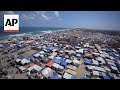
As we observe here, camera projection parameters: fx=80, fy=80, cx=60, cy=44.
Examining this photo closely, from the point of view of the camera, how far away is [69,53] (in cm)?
506

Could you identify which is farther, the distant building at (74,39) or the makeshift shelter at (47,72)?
the distant building at (74,39)

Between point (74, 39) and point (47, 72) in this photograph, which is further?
point (74, 39)

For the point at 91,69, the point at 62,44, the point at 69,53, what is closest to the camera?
the point at 91,69

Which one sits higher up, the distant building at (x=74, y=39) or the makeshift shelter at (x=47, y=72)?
the distant building at (x=74, y=39)

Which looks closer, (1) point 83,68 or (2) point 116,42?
(1) point 83,68

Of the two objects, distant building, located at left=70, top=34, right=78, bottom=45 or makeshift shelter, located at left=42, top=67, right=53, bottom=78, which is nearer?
makeshift shelter, located at left=42, top=67, right=53, bottom=78

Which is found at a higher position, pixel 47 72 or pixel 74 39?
pixel 74 39

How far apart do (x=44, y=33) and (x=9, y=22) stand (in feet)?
13.2

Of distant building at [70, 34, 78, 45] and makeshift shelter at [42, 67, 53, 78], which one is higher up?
distant building at [70, 34, 78, 45]
